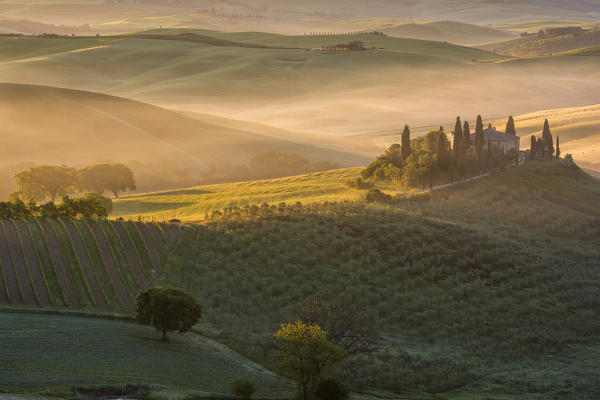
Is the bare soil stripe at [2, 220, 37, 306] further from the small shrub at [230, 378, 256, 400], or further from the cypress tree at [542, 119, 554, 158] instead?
the cypress tree at [542, 119, 554, 158]

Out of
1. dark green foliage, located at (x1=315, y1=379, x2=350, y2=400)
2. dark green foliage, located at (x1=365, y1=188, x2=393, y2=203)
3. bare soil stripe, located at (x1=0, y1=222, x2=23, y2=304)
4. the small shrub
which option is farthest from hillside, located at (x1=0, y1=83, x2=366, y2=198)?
dark green foliage, located at (x1=315, y1=379, x2=350, y2=400)

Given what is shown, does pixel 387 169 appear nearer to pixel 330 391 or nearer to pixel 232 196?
pixel 232 196

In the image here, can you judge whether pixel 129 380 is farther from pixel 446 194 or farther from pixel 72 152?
pixel 72 152

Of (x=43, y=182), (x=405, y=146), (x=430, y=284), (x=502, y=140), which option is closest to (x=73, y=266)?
(x=430, y=284)

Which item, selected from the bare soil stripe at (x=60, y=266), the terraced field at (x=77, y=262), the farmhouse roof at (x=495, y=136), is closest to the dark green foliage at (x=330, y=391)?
the terraced field at (x=77, y=262)

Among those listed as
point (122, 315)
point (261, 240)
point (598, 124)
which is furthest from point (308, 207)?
point (598, 124)

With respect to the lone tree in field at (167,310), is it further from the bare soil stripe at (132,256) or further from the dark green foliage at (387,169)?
the dark green foliage at (387,169)
